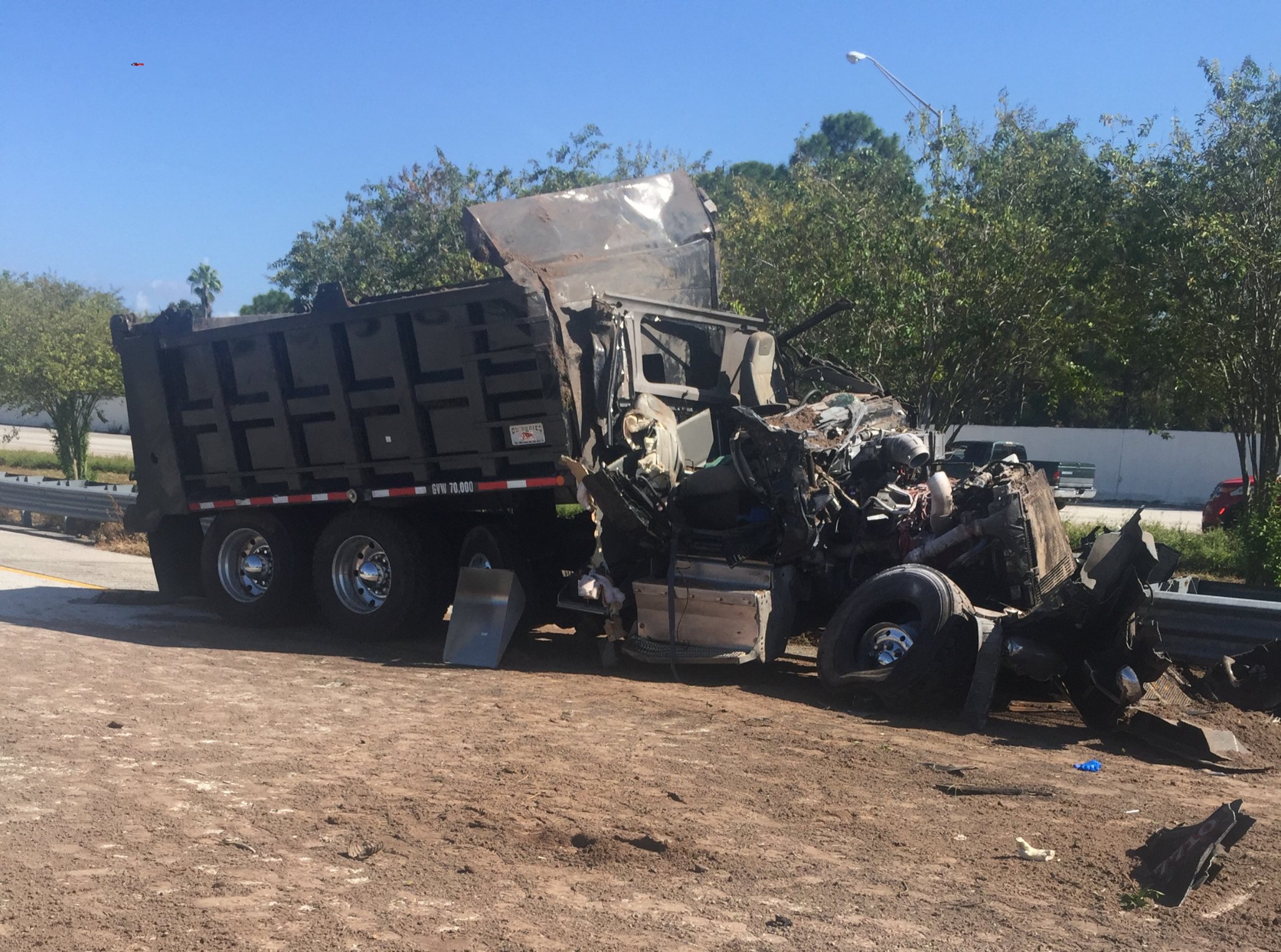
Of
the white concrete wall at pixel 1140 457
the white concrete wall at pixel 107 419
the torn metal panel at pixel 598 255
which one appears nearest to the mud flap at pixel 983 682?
the torn metal panel at pixel 598 255

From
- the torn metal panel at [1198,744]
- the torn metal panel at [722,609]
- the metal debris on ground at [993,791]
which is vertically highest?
the torn metal panel at [722,609]

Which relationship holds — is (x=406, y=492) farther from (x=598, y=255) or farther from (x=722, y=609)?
(x=722, y=609)

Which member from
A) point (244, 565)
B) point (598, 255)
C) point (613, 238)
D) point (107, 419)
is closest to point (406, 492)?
point (244, 565)

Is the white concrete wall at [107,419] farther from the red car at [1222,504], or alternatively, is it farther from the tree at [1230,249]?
the tree at [1230,249]

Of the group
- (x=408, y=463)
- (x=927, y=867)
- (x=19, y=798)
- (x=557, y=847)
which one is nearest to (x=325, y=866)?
(x=557, y=847)

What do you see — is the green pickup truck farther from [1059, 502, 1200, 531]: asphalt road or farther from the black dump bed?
the black dump bed

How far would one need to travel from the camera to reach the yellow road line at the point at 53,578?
12.9 metres

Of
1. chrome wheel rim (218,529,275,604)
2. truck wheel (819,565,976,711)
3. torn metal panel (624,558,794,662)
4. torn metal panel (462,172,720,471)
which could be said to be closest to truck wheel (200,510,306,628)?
chrome wheel rim (218,529,275,604)

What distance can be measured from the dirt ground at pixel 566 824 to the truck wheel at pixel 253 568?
2.72 m

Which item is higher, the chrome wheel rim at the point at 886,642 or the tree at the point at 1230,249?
the tree at the point at 1230,249

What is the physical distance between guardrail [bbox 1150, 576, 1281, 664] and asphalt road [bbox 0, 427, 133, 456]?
122ft

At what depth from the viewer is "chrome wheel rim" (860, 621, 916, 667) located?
24.0 ft

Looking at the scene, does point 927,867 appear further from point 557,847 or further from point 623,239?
point 623,239

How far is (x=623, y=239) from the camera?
1066cm
